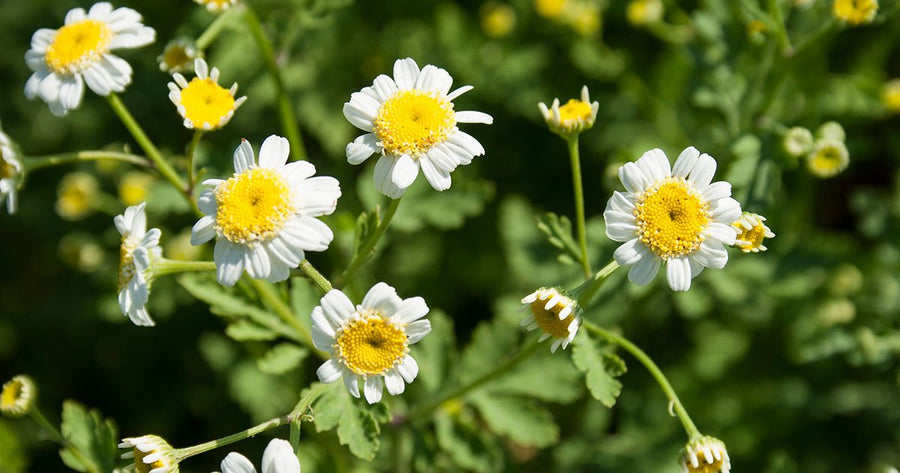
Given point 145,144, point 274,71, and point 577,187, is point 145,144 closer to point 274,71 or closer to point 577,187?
point 274,71

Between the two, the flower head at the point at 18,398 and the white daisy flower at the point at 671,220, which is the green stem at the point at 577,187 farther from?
the flower head at the point at 18,398

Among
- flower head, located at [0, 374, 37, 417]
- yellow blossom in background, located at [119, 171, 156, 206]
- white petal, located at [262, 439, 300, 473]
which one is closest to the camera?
white petal, located at [262, 439, 300, 473]

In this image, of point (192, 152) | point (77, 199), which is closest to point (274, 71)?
point (192, 152)

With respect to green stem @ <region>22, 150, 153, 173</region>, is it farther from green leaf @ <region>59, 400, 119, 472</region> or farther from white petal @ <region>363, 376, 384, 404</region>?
white petal @ <region>363, 376, 384, 404</region>

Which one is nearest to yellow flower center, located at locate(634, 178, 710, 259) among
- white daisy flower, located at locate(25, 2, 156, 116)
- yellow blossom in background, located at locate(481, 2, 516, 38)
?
white daisy flower, located at locate(25, 2, 156, 116)

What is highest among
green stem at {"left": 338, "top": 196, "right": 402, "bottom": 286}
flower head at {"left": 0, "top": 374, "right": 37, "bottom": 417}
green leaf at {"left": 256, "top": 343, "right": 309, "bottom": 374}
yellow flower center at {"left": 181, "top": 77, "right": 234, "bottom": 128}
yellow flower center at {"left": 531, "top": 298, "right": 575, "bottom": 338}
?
yellow flower center at {"left": 181, "top": 77, "right": 234, "bottom": 128}

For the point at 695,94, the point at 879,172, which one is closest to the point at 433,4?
the point at 695,94

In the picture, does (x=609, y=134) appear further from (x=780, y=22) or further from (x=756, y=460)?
(x=756, y=460)
